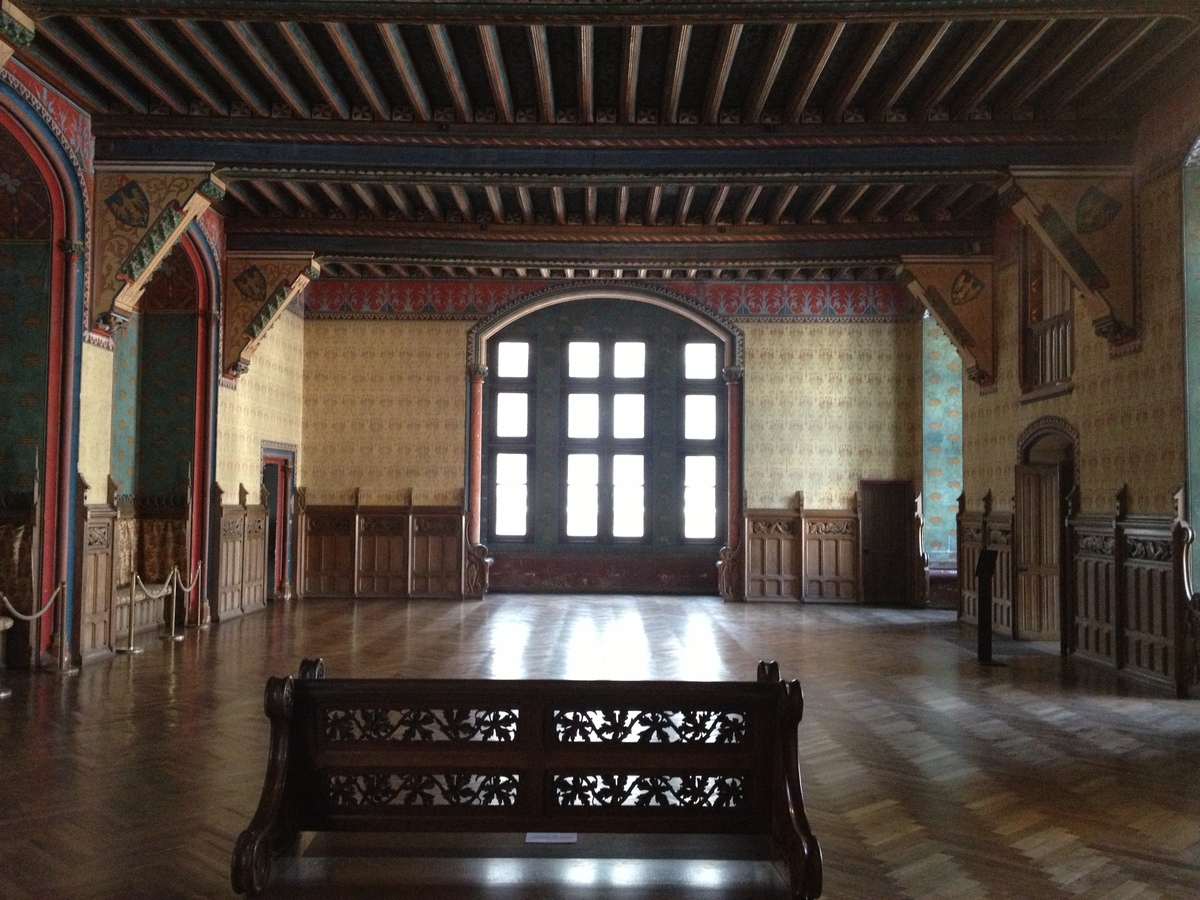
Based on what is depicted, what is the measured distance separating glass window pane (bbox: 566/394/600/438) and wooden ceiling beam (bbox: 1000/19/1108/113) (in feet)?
28.6

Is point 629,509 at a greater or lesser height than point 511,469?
lesser

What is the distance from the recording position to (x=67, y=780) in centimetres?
→ 491

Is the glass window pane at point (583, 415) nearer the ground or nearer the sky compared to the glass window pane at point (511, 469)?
nearer the sky

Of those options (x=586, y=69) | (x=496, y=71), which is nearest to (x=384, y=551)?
(x=496, y=71)

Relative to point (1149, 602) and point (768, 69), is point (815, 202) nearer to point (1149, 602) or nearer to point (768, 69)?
point (768, 69)

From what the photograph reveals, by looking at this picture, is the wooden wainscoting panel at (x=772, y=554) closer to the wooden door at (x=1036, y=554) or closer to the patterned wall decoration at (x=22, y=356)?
the wooden door at (x=1036, y=554)

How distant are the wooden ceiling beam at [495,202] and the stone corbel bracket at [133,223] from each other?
3164 millimetres

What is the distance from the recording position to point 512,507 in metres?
15.9

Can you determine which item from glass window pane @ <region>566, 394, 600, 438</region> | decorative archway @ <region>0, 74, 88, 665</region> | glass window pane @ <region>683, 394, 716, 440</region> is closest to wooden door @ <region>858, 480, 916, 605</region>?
glass window pane @ <region>683, 394, 716, 440</region>

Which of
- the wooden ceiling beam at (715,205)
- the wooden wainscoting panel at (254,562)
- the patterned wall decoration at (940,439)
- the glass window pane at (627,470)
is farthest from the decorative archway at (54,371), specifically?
the patterned wall decoration at (940,439)

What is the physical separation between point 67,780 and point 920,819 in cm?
446

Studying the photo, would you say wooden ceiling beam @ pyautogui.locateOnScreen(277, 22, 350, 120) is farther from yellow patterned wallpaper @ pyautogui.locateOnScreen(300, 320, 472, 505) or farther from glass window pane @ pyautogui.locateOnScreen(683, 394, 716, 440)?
glass window pane @ pyautogui.locateOnScreen(683, 394, 716, 440)

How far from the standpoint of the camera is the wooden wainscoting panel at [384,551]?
14.7m

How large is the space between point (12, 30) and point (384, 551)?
945 centimetres
